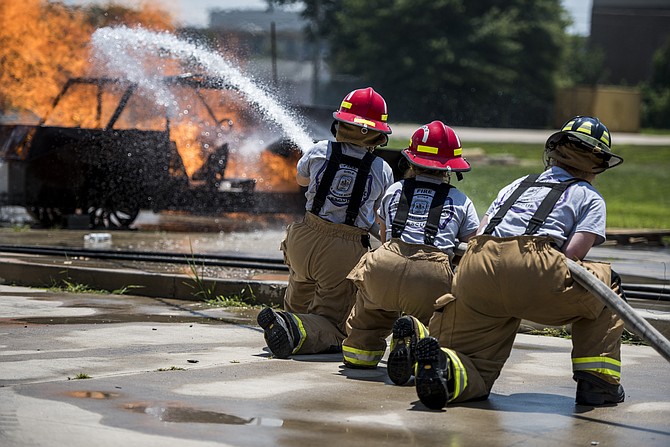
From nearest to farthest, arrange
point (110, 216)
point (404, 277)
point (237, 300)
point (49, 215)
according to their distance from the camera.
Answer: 1. point (404, 277)
2. point (237, 300)
3. point (49, 215)
4. point (110, 216)

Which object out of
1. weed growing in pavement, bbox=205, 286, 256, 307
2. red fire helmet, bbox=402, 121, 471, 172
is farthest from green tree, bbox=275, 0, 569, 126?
red fire helmet, bbox=402, 121, 471, 172

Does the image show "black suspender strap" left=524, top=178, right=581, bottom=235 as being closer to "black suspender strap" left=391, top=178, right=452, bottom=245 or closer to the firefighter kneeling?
the firefighter kneeling

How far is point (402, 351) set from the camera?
5625 millimetres

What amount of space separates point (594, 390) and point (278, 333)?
1.73 metres

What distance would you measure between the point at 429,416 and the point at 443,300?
2.28ft

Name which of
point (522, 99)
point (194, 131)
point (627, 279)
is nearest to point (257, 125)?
point (194, 131)

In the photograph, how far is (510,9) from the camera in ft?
171

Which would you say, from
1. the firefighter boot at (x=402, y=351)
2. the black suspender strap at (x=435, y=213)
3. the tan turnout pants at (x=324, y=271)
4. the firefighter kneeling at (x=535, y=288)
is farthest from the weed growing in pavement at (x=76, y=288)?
the firefighter kneeling at (x=535, y=288)

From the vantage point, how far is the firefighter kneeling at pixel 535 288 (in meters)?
5.28

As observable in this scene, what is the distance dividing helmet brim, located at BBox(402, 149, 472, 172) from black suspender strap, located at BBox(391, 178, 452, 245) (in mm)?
107

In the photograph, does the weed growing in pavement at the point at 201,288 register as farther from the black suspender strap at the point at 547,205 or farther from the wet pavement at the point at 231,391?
the black suspender strap at the point at 547,205

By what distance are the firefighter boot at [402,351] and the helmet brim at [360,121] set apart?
4.47ft

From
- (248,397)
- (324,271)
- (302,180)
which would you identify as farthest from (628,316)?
(302,180)

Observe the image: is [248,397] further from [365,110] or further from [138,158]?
[138,158]
